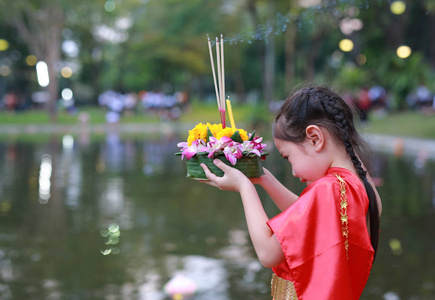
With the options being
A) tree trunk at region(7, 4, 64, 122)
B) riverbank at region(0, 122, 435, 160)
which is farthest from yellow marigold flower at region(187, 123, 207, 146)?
tree trunk at region(7, 4, 64, 122)

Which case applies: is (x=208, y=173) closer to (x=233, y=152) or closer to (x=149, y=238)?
(x=233, y=152)

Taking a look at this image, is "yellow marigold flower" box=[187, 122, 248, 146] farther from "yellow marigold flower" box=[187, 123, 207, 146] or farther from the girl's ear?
the girl's ear

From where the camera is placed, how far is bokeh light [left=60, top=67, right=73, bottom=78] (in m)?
57.6

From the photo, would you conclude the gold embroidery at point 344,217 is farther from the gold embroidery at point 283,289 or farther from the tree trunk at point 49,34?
the tree trunk at point 49,34

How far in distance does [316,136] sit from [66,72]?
58.3m

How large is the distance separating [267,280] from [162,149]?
1310 centimetres

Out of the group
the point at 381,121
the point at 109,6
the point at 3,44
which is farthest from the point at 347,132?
the point at 3,44

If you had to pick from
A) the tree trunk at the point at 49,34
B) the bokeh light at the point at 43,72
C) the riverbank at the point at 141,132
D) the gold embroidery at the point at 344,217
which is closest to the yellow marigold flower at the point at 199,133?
the gold embroidery at the point at 344,217

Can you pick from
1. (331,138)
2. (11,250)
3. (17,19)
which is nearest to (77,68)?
(17,19)

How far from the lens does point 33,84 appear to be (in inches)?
2259

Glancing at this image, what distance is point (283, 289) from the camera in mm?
2031

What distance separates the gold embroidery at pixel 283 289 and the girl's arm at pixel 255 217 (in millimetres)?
136

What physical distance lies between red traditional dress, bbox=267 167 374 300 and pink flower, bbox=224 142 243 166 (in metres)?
0.25

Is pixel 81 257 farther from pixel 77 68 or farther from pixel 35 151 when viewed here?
pixel 77 68
